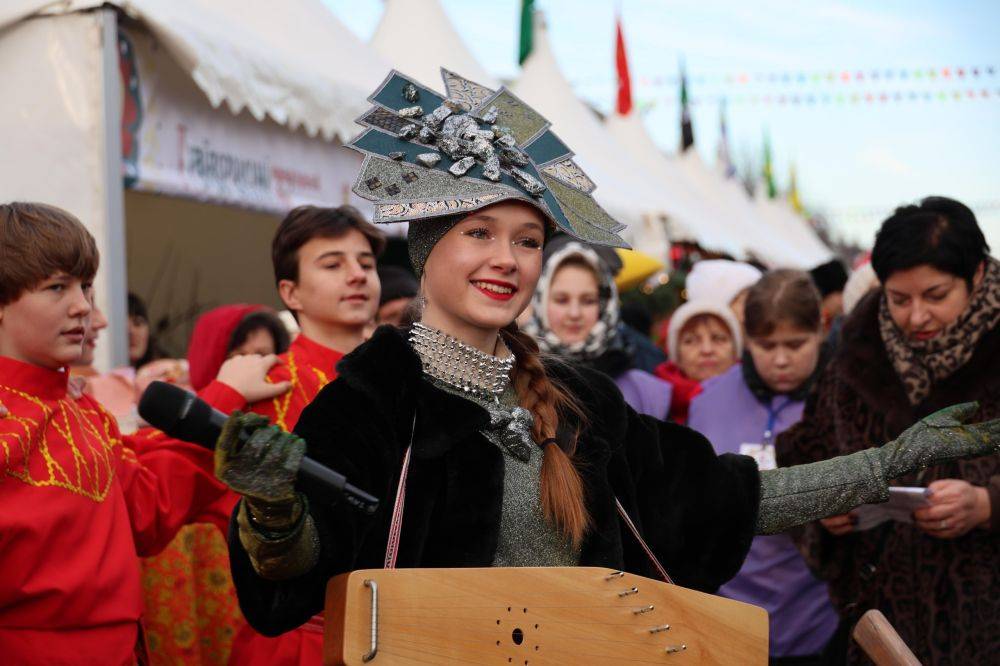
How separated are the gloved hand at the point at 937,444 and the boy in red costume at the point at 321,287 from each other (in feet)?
5.58

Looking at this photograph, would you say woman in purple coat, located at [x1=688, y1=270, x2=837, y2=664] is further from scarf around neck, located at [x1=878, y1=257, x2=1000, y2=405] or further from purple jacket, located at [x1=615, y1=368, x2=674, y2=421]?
scarf around neck, located at [x1=878, y1=257, x2=1000, y2=405]

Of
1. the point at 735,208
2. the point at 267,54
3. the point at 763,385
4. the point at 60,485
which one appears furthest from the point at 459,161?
the point at 735,208

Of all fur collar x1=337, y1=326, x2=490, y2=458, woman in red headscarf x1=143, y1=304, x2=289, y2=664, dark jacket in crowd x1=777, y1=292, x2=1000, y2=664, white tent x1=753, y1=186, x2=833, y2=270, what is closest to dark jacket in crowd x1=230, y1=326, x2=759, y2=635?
fur collar x1=337, y1=326, x2=490, y2=458

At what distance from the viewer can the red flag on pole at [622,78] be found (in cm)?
1680

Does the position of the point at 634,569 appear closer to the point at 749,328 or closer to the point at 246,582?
the point at 246,582

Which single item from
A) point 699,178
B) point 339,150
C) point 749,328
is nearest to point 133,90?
point 339,150

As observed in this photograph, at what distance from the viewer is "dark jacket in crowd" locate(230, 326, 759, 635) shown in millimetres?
2021

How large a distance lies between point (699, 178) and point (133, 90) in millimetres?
19418

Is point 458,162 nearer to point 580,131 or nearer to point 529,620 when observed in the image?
point 529,620

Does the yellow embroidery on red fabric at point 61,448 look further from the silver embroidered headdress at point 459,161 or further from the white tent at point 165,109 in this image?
the white tent at point 165,109

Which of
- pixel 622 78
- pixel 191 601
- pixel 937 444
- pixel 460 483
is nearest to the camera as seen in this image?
pixel 460 483

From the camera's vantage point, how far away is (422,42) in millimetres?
9312

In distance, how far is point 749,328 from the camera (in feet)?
14.4

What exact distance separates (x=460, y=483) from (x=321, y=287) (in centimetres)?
165
